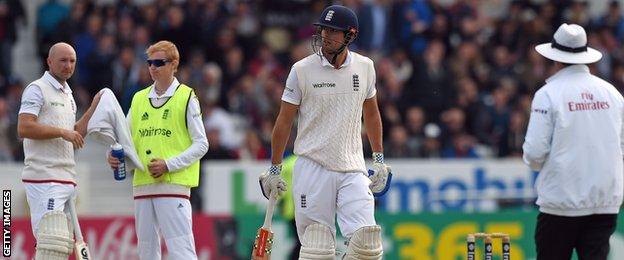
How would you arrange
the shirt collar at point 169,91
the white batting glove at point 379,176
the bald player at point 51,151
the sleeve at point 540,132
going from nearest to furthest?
the sleeve at point 540,132 → the white batting glove at point 379,176 → the bald player at point 51,151 → the shirt collar at point 169,91

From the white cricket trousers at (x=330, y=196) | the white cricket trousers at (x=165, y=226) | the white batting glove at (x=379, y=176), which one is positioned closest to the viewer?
the white cricket trousers at (x=330, y=196)

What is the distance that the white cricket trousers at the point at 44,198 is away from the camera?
42.0 feet

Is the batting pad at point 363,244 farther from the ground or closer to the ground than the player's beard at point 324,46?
closer to the ground

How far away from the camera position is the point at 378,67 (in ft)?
78.8

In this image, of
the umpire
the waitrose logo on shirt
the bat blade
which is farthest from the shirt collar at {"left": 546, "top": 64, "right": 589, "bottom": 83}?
the bat blade

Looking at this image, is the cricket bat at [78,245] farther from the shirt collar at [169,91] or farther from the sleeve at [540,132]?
the sleeve at [540,132]

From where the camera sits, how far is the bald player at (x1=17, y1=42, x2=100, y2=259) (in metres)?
12.7

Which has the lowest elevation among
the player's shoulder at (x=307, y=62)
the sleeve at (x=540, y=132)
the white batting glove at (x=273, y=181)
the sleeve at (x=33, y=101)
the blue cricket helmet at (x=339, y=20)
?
the white batting glove at (x=273, y=181)

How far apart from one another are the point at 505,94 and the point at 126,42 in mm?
5690

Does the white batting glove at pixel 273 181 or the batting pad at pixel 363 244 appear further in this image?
the white batting glove at pixel 273 181

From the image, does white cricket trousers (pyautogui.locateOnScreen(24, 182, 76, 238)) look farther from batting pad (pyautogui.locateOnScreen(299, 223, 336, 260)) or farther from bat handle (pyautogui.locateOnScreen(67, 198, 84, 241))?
Result: batting pad (pyautogui.locateOnScreen(299, 223, 336, 260))

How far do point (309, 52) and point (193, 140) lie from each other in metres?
11.0

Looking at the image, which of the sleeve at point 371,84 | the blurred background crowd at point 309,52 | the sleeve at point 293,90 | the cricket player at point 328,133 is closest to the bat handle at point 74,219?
the cricket player at point 328,133

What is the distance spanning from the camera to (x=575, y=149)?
38.6ft
